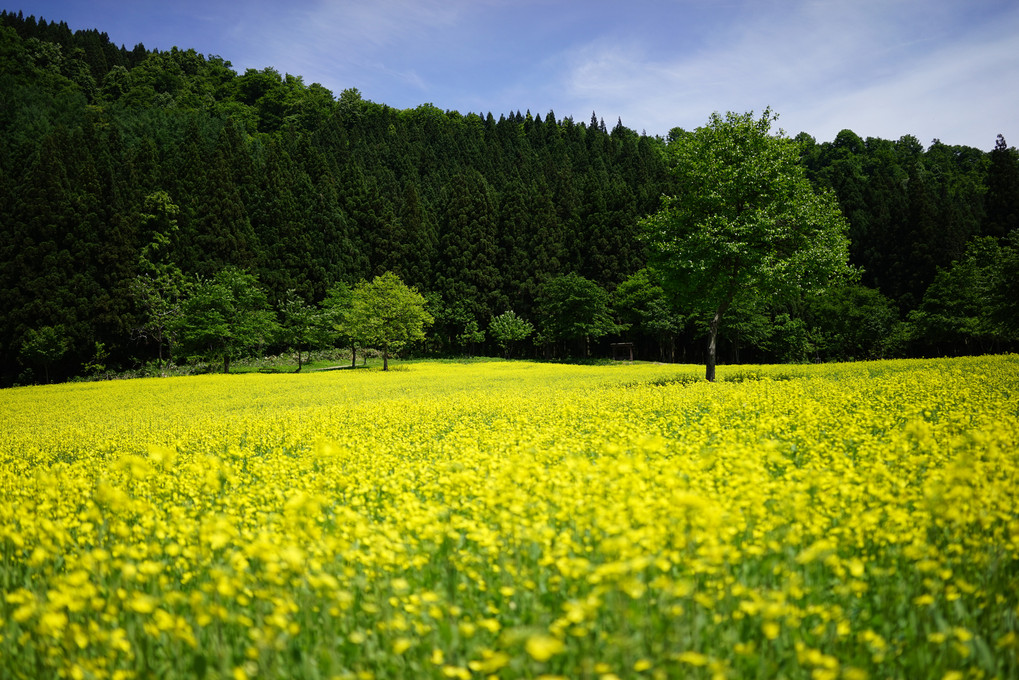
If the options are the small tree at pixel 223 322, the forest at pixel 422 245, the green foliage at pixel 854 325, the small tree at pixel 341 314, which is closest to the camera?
the small tree at pixel 223 322

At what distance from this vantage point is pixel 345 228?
236ft

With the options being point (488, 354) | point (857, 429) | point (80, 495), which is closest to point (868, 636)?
point (857, 429)

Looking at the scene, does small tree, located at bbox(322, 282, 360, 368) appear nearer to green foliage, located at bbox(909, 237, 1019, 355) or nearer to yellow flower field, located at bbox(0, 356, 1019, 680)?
yellow flower field, located at bbox(0, 356, 1019, 680)

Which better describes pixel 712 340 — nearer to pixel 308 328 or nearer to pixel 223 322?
pixel 308 328

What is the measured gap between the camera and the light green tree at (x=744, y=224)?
18.5m

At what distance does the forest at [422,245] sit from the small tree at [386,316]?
670 cm

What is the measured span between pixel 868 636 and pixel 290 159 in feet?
288

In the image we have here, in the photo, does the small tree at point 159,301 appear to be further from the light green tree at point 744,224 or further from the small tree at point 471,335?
the light green tree at point 744,224

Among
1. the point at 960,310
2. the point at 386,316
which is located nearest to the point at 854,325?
the point at 960,310

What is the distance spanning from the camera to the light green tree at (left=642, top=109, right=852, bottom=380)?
1855 centimetres

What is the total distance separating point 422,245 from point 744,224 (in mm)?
59021

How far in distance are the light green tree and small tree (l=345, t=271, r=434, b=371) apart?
30619 millimetres

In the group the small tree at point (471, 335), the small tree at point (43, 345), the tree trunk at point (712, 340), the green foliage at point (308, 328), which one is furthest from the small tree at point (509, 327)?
the small tree at point (43, 345)

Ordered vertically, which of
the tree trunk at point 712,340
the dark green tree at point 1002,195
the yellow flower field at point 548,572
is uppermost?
the dark green tree at point 1002,195
